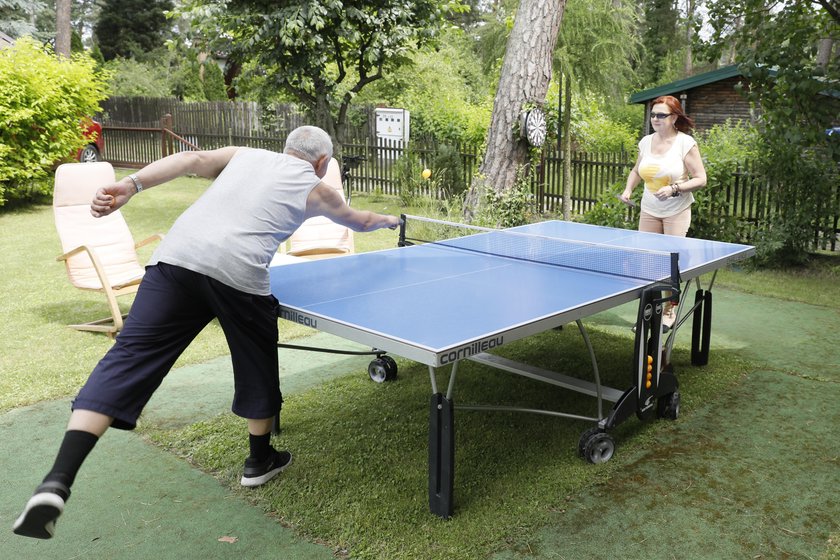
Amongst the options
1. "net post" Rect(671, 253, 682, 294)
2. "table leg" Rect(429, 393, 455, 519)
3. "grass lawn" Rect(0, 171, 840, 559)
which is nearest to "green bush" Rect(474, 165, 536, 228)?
"grass lawn" Rect(0, 171, 840, 559)

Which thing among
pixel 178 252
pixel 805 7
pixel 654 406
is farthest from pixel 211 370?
pixel 805 7

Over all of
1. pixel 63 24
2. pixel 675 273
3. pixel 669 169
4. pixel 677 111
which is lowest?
pixel 675 273

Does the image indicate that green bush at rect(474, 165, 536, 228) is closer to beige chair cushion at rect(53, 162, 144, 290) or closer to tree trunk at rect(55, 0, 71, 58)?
beige chair cushion at rect(53, 162, 144, 290)

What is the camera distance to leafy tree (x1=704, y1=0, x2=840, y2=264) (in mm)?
8211

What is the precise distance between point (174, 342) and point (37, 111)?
10.5 metres

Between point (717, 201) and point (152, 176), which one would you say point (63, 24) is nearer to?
point (717, 201)

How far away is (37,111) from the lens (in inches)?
Result: 473

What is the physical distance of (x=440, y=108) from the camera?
63.1 feet

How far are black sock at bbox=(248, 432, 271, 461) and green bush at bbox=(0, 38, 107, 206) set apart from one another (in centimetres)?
1007

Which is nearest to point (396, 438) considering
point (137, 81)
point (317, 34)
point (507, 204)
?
point (507, 204)

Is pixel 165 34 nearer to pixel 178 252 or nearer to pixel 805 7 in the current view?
pixel 805 7

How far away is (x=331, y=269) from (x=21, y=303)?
160 inches

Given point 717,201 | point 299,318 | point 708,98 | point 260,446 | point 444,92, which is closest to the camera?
point 299,318

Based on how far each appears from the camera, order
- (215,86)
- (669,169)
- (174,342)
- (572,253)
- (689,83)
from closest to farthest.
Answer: (174,342), (572,253), (669,169), (689,83), (215,86)
